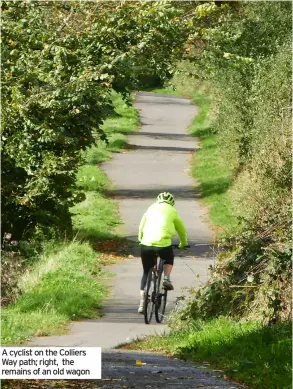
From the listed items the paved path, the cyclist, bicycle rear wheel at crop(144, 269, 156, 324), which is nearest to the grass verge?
the paved path

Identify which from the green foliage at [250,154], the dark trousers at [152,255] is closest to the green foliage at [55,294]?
the dark trousers at [152,255]

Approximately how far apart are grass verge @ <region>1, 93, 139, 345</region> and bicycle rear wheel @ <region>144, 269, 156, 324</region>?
1.22 m

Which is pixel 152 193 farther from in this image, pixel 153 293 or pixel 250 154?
pixel 153 293

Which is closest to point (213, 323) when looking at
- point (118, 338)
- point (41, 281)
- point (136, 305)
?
point (118, 338)

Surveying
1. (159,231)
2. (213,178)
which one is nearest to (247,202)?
(159,231)

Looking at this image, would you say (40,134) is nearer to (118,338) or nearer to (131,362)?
(118,338)

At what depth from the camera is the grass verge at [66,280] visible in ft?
53.3

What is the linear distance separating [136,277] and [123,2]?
17.7 feet

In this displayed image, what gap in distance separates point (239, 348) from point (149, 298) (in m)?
4.65

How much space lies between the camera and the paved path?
15613mm

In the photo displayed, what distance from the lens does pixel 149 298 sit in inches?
662

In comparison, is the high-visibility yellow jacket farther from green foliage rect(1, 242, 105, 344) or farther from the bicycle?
green foliage rect(1, 242, 105, 344)

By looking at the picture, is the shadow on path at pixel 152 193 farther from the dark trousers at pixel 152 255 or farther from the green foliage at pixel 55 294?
the dark trousers at pixel 152 255

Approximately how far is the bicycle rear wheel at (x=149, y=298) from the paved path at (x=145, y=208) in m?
0.18
